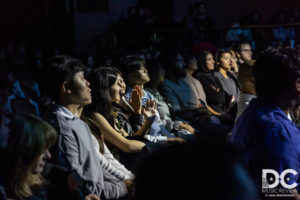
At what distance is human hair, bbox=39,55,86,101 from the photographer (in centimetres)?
262

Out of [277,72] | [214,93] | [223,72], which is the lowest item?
[214,93]

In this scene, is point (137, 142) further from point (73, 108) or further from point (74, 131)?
point (74, 131)

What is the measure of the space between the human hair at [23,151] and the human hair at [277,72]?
98 cm

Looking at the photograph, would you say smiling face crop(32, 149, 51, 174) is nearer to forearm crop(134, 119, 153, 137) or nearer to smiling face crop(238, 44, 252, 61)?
forearm crop(134, 119, 153, 137)

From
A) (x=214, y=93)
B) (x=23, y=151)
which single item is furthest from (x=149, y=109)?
Result: (x=214, y=93)

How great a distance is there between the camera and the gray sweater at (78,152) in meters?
2.41

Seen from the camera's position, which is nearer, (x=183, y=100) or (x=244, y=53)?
(x=183, y=100)

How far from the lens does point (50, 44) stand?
37.1 feet

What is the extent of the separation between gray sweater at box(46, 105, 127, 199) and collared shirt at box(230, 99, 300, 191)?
2.70 feet

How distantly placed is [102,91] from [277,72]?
163 cm

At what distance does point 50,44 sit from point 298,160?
999 centimetres

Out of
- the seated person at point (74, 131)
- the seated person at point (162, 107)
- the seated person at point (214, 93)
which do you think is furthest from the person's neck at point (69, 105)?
the seated person at point (214, 93)

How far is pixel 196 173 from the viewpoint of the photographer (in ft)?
3.04

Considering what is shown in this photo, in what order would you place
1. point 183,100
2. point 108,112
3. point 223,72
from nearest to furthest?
point 108,112 → point 183,100 → point 223,72
